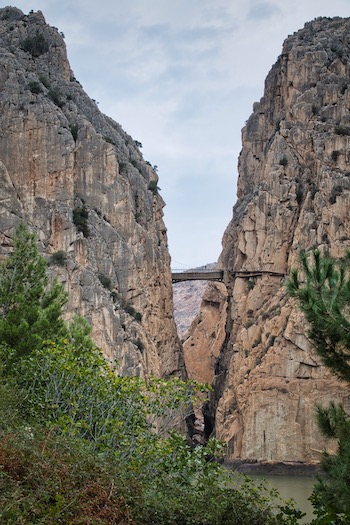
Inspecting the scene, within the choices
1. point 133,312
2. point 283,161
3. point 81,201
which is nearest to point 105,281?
point 133,312

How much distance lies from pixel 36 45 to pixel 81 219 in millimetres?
18555

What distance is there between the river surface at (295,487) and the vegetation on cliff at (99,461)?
19.9 m

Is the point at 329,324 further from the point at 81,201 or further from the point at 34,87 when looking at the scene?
the point at 34,87

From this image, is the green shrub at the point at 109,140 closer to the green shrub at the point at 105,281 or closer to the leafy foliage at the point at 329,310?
the green shrub at the point at 105,281

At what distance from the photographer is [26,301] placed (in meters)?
22.5

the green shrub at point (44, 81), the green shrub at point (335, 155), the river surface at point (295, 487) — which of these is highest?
the green shrub at point (44, 81)

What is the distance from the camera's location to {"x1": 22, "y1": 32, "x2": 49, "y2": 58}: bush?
62719 millimetres

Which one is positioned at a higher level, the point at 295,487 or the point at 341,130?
the point at 341,130

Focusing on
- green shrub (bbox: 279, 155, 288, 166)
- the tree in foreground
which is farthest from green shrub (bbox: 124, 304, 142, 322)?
the tree in foreground

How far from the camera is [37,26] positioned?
208ft

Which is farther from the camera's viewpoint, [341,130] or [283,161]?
[283,161]

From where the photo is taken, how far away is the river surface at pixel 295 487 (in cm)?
3655

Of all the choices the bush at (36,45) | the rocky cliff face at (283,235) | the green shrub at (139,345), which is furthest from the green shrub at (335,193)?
the bush at (36,45)

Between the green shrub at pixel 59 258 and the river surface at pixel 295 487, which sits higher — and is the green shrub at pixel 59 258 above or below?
above
